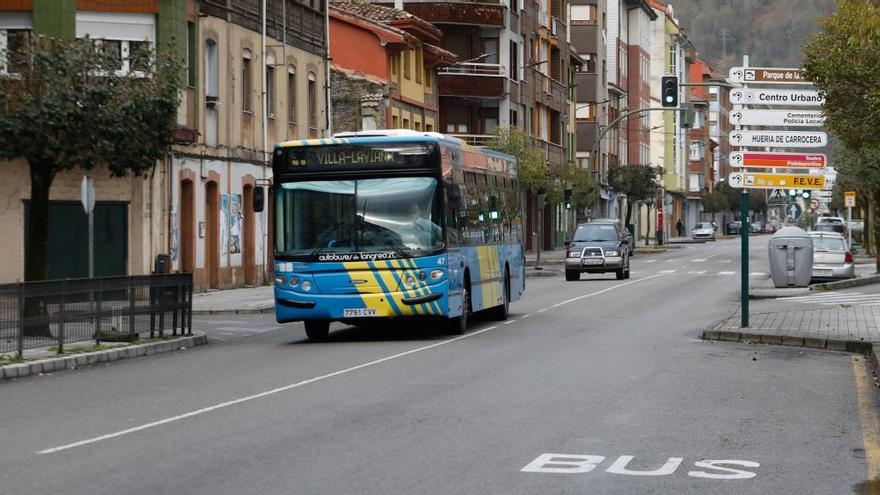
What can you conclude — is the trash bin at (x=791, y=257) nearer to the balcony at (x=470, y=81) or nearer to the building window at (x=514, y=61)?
the balcony at (x=470, y=81)

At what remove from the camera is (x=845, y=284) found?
42094 millimetres

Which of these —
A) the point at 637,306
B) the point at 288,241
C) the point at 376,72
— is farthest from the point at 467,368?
the point at 376,72

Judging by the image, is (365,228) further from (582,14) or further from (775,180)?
(582,14)

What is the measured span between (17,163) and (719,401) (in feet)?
75.4

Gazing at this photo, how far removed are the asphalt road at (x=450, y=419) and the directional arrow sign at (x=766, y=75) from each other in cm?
452

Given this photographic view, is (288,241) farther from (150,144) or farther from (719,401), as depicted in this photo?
(719,401)

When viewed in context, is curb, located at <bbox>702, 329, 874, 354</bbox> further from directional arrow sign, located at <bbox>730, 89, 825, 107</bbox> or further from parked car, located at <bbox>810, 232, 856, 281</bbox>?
parked car, located at <bbox>810, 232, 856, 281</bbox>

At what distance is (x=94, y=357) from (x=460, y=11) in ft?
185

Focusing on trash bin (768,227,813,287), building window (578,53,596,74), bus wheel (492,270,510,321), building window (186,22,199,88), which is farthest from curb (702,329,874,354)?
building window (578,53,596,74)

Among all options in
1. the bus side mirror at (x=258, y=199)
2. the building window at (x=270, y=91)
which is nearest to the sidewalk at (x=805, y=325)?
the bus side mirror at (x=258, y=199)

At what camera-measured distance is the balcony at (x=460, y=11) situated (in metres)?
74.9

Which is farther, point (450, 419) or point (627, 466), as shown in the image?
point (450, 419)

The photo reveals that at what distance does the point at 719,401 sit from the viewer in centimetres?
1534

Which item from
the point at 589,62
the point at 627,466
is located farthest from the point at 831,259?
the point at 589,62
